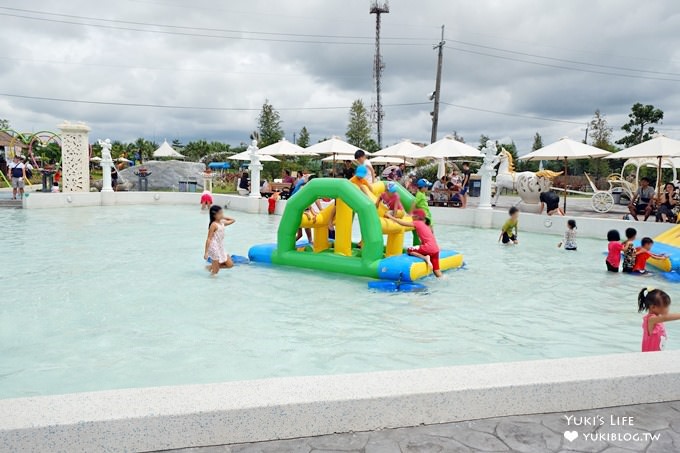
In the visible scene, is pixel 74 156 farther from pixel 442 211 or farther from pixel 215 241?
pixel 215 241

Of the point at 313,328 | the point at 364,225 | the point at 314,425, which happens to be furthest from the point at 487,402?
the point at 364,225

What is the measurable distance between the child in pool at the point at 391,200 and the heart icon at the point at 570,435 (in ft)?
Answer: 16.7

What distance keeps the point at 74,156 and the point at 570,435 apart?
19578 millimetres

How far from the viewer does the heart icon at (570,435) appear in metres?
2.62

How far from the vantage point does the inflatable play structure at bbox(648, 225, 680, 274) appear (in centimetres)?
786

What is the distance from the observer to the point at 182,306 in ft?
18.9

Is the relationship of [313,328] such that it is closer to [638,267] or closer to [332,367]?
[332,367]

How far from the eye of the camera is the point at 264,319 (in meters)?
5.37

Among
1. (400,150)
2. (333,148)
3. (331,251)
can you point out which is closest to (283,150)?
(333,148)

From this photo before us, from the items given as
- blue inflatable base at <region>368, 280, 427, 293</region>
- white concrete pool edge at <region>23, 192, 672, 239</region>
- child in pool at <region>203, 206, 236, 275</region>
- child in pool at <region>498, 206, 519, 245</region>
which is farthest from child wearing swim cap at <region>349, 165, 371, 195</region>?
white concrete pool edge at <region>23, 192, 672, 239</region>

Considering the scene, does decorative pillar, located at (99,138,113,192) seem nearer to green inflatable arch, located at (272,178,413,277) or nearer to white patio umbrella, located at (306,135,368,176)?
white patio umbrella, located at (306,135,368,176)

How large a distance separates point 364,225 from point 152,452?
16.0 feet

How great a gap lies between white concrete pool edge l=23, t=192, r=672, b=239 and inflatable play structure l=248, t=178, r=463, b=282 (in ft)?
19.5

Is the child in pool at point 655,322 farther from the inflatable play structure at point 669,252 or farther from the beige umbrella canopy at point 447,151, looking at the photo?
the beige umbrella canopy at point 447,151
